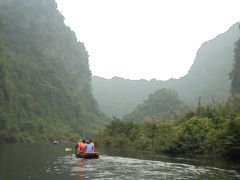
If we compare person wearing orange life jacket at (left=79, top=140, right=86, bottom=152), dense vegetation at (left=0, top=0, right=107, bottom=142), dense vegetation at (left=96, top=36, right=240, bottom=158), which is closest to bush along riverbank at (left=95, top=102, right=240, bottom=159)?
dense vegetation at (left=96, top=36, right=240, bottom=158)

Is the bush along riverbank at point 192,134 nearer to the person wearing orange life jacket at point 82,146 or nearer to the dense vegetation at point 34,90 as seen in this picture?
the person wearing orange life jacket at point 82,146

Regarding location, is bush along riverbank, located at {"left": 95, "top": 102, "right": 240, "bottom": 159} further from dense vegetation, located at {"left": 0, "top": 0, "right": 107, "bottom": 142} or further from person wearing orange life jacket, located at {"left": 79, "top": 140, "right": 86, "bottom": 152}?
dense vegetation, located at {"left": 0, "top": 0, "right": 107, "bottom": 142}

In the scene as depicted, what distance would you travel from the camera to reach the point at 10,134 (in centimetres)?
10625

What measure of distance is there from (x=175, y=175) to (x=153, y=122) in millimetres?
33266

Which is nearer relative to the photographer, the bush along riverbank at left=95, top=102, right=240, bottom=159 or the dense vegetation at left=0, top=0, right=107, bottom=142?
the bush along riverbank at left=95, top=102, right=240, bottom=159

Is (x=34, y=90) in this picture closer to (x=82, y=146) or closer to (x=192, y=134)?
(x=82, y=146)

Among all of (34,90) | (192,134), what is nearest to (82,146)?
(192,134)

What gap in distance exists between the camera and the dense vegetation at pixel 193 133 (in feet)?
117

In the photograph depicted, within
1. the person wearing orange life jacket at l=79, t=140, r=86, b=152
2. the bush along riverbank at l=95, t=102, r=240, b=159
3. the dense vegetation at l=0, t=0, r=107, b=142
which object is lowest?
the person wearing orange life jacket at l=79, t=140, r=86, b=152

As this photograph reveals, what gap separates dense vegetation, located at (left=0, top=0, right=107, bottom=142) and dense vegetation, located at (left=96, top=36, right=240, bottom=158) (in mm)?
48567

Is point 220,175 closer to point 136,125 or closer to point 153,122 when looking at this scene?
point 153,122

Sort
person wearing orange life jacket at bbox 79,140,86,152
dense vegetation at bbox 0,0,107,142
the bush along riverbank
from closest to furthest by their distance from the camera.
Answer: the bush along riverbank, person wearing orange life jacket at bbox 79,140,86,152, dense vegetation at bbox 0,0,107,142

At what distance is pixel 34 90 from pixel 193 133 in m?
122

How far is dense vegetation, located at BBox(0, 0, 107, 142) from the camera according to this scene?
420 feet
